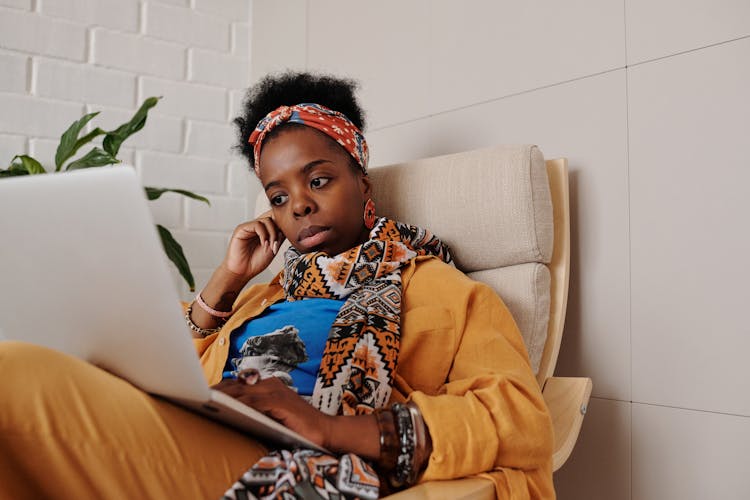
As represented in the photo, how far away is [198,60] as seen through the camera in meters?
2.48

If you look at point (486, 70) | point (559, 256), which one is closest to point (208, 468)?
point (559, 256)

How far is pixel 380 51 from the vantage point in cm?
203

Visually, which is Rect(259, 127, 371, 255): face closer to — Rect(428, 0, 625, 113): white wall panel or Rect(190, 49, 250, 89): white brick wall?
Rect(428, 0, 625, 113): white wall panel

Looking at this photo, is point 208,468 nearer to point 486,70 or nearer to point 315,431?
point 315,431

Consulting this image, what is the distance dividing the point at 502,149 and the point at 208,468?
0.86 m

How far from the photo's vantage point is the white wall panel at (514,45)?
1443 mm

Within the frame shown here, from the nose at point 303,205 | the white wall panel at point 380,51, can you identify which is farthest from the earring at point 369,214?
the white wall panel at point 380,51

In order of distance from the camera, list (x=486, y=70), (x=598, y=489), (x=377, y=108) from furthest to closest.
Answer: (x=377, y=108) < (x=486, y=70) < (x=598, y=489)

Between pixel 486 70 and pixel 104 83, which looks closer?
pixel 486 70

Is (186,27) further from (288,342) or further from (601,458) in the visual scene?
(601,458)

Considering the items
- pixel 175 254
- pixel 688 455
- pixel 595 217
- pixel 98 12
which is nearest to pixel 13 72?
pixel 98 12

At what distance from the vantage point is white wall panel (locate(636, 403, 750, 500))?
1211 millimetres

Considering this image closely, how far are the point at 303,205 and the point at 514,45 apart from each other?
0.66m

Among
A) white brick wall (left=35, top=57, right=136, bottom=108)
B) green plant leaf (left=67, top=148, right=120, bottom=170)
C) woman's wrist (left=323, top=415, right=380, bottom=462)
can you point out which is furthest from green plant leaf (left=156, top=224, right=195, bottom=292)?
woman's wrist (left=323, top=415, right=380, bottom=462)
